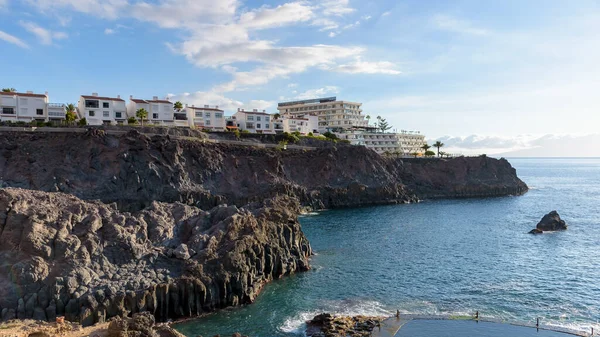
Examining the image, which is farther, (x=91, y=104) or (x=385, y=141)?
(x=385, y=141)

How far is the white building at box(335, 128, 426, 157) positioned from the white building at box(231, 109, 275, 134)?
1398 inches

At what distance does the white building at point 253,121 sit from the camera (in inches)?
5359

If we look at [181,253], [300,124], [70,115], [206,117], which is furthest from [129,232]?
[300,124]

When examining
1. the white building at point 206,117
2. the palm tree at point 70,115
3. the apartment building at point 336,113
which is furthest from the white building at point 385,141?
the palm tree at point 70,115

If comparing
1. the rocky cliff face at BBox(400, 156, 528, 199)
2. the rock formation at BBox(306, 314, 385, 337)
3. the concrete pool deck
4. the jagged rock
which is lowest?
the concrete pool deck

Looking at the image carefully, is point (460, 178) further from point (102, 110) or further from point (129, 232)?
point (129, 232)

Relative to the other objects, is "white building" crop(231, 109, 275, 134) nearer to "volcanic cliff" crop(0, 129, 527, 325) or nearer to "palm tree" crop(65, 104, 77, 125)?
"volcanic cliff" crop(0, 129, 527, 325)

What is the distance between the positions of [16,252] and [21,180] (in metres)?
49.5

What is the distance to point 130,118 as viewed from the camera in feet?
339

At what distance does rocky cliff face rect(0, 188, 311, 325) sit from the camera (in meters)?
32.4

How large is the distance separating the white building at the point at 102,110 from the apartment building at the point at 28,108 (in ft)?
16.2

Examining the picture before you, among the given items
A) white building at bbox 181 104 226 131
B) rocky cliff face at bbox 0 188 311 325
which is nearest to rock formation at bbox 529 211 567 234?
rocky cliff face at bbox 0 188 311 325

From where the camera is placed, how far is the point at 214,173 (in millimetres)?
96000

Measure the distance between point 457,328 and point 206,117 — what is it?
101303mm
